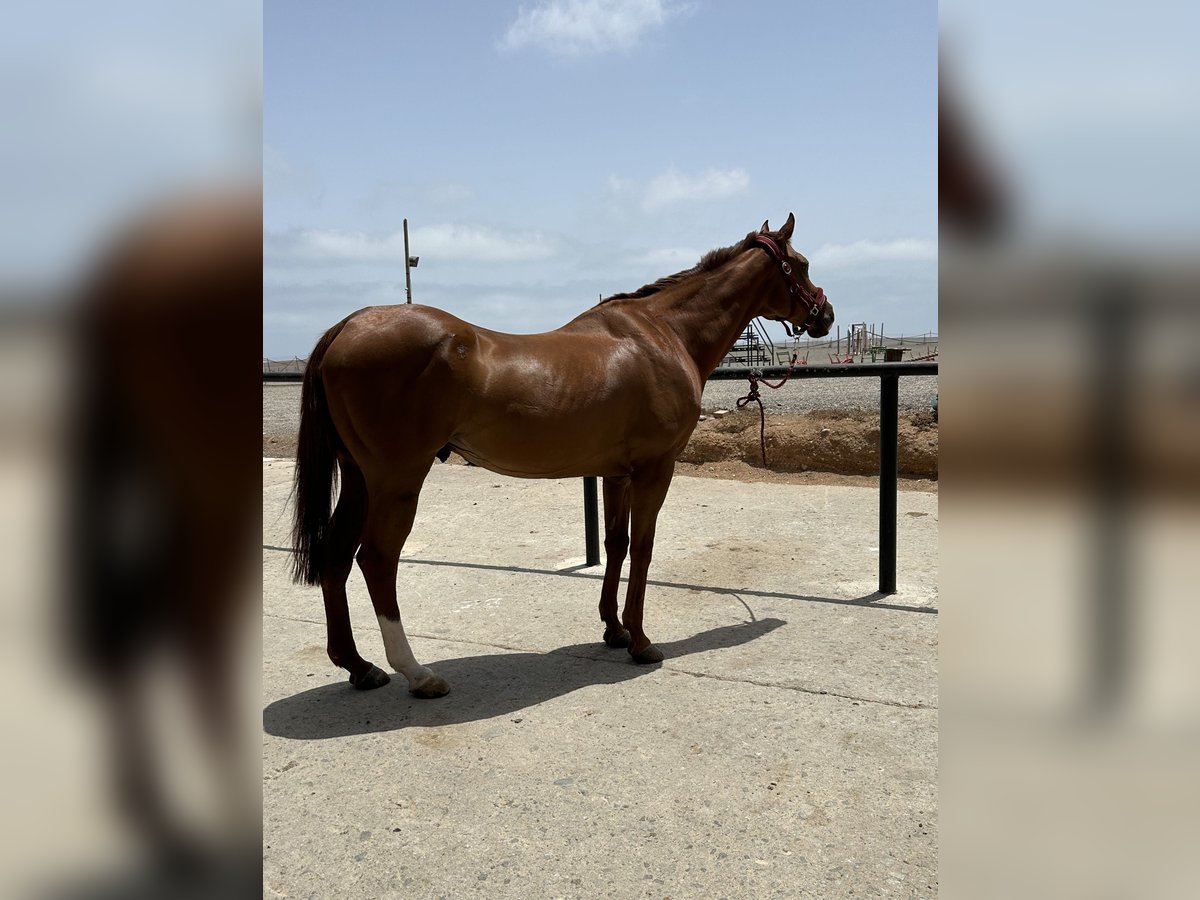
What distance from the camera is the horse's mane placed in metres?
4.14

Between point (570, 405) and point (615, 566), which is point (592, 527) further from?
point (570, 405)

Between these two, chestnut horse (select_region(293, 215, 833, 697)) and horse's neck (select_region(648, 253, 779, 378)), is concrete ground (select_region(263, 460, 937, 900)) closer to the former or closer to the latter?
chestnut horse (select_region(293, 215, 833, 697))

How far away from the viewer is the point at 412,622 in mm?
4160

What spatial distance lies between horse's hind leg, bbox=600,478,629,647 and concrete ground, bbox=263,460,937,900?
106 millimetres

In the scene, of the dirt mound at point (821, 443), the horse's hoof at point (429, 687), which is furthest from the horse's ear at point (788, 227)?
the dirt mound at point (821, 443)

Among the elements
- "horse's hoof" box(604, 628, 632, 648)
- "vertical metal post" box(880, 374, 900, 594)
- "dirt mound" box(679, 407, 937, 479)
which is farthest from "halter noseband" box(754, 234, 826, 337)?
"dirt mound" box(679, 407, 937, 479)

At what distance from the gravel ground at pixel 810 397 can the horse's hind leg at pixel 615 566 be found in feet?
21.6

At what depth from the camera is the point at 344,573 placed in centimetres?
327

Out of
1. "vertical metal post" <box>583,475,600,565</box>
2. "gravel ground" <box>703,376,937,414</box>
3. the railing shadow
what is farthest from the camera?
"gravel ground" <box>703,376,937,414</box>

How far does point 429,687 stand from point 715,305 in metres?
2.25

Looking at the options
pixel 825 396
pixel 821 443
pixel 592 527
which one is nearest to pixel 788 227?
pixel 592 527

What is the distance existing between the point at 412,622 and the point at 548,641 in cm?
76
